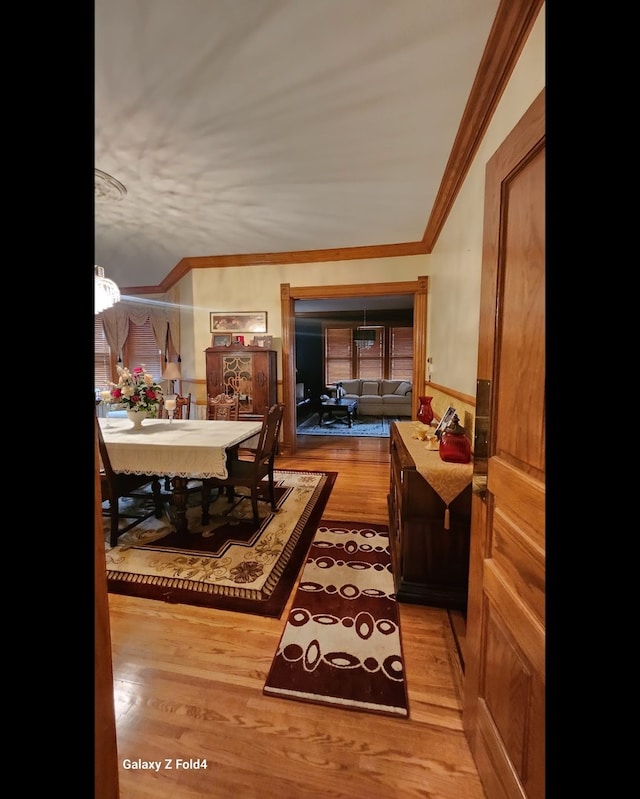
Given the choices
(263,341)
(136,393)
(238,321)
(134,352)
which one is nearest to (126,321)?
(134,352)

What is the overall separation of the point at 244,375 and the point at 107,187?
2.31 m

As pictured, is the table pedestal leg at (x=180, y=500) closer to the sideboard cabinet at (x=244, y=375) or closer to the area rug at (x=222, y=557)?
the area rug at (x=222, y=557)

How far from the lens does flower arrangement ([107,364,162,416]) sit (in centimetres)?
268

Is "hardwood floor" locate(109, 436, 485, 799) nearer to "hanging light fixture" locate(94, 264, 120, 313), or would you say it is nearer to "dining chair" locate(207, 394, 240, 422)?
"dining chair" locate(207, 394, 240, 422)

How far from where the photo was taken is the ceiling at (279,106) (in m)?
1.37

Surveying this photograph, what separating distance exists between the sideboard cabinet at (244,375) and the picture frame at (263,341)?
0.46ft

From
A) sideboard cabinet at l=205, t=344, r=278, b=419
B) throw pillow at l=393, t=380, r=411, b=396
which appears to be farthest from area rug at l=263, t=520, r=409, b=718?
throw pillow at l=393, t=380, r=411, b=396

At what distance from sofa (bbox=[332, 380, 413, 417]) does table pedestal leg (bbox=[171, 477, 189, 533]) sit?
18.3ft

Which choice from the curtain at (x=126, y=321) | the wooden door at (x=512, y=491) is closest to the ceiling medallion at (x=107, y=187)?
the curtain at (x=126, y=321)

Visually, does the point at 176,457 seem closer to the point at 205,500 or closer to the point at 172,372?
the point at 205,500

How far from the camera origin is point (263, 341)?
14.6ft

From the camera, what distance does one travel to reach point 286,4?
130 cm
